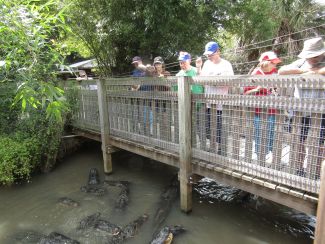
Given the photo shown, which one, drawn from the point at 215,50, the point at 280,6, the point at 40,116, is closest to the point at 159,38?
the point at 215,50

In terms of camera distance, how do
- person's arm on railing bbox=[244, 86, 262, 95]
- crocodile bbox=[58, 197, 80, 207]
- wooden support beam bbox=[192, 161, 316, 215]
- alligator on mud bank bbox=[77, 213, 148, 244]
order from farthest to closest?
crocodile bbox=[58, 197, 80, 207] < alligator on mud bank bbox=[77, 213, 148, 244] < person's arm on railing bbox=[244, 86, 262, 95] < wooden support beam bbox=[192, 161, 316, 215]

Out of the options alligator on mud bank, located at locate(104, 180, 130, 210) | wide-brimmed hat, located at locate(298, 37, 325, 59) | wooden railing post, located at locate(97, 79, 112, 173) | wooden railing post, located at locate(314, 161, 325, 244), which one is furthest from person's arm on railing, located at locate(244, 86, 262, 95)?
wooden railing post, located at locate(97, 79, 112, 173)

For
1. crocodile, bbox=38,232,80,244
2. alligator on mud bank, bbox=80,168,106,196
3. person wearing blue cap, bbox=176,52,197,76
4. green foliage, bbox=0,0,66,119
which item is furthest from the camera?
alligator on mud bank, bbox=80,168,106,196

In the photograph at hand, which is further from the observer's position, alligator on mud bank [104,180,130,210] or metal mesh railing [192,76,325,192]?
alligator on mud bank [104,180,130,210]

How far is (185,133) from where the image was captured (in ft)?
13.5

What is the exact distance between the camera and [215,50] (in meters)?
4.20

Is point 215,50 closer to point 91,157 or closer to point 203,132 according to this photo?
point 203,132

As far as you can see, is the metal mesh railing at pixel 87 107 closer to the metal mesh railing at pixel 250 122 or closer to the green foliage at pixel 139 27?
the green foliage at pixel 139 27

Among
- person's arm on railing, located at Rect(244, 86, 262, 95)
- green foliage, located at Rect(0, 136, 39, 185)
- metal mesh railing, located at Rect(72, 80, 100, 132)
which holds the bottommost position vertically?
green foliage, located at Rect(0, 136, 39, 185)

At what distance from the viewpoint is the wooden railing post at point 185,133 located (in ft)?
13.2

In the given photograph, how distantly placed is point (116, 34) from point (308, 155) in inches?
207

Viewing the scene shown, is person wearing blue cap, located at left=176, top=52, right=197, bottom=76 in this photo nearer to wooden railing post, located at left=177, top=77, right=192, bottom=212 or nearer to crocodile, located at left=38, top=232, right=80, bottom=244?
wooden railing post, located at left=177, top=77, right=192, bottom=212

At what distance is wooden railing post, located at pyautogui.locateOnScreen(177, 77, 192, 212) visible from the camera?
4.02 metres

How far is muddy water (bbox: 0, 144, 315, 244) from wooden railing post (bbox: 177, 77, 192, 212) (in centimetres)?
63
